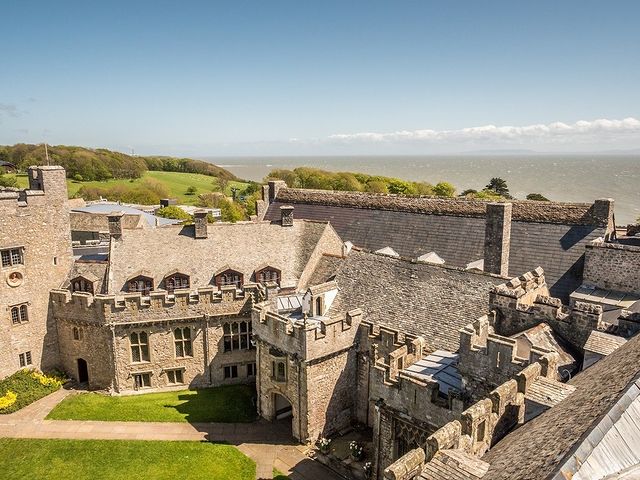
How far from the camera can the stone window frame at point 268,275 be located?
30453 millimetres

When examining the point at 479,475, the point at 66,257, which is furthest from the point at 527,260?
the point at 66,257

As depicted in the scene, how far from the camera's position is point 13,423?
25.5 metres

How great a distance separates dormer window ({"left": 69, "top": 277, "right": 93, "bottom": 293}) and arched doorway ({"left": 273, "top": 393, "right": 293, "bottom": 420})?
13.7 meters

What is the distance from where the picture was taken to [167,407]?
27.0 metres

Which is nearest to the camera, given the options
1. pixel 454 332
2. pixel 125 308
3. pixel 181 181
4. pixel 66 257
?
pixel 454 332

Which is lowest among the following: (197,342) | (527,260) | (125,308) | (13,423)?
(13,423)

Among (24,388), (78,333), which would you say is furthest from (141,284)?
(24,388)

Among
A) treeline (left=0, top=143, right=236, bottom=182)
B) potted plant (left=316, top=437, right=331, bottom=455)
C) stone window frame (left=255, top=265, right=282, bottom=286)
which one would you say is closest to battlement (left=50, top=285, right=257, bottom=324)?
stone window frame (left=255, top=265, right=282, bottom=286)

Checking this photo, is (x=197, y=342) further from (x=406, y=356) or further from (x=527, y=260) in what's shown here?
(x=527, y=260)

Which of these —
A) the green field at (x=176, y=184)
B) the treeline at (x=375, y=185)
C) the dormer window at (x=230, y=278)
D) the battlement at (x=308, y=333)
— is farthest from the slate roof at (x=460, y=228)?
the green field at (x=176, y=184)

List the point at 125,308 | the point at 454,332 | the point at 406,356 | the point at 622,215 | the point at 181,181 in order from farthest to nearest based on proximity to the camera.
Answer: the point at 181,181
the point at 622,215
the point at 125,308
the point at 454,332
the point at 406,356

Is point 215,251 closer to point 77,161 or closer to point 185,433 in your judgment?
point 185,433

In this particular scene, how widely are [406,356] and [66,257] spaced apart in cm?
2336

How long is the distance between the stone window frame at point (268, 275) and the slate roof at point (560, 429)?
21.0m
